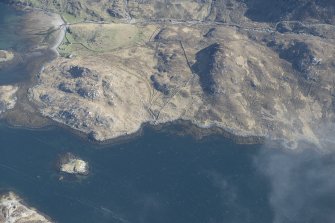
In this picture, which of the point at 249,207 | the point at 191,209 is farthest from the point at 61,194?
the point at 249,207

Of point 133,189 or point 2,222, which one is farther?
point 133,189

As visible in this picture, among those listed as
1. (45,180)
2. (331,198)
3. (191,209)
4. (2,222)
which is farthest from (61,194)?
(331,198)

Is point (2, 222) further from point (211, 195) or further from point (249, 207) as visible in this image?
point (249, 207)

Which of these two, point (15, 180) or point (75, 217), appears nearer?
point (75, 217)

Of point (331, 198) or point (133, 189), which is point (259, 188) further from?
point (133, 189)

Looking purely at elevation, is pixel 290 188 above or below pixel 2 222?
above
